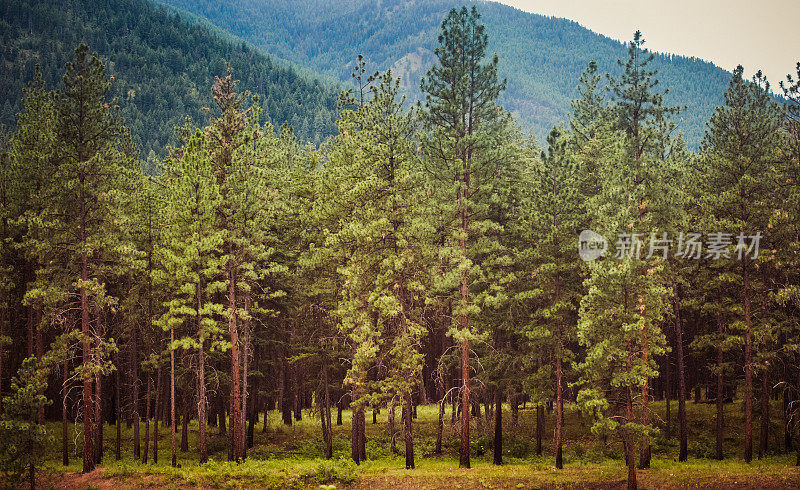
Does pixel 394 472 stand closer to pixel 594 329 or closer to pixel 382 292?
pixel 382 292

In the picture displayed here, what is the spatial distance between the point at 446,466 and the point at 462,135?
15.4m

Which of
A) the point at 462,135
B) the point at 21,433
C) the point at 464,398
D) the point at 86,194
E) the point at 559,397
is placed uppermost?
the point at 462,135

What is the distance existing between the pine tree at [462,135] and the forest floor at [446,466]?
10.5ft

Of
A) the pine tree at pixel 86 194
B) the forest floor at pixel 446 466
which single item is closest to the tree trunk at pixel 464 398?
the forest floor at pixel 446 466

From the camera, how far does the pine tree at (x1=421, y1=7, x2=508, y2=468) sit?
78.8 feet

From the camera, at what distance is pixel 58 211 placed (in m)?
22.9

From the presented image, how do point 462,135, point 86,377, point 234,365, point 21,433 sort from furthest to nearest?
point 462,135 → point 234,365 → point 86,377 → point 21,433

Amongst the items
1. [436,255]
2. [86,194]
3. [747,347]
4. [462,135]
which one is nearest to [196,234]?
[86,194]

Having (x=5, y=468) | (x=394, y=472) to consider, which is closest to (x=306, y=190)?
(x=394, y=472)

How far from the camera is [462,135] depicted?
24906 mm

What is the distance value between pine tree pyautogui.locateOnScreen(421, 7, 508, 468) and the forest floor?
126 inches

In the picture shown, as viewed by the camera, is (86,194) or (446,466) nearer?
(86,194)

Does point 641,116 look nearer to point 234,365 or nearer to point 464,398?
point 464,398

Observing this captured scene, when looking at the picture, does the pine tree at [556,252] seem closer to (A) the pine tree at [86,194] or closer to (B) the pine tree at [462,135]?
(B) the pine tree at [462,135]
